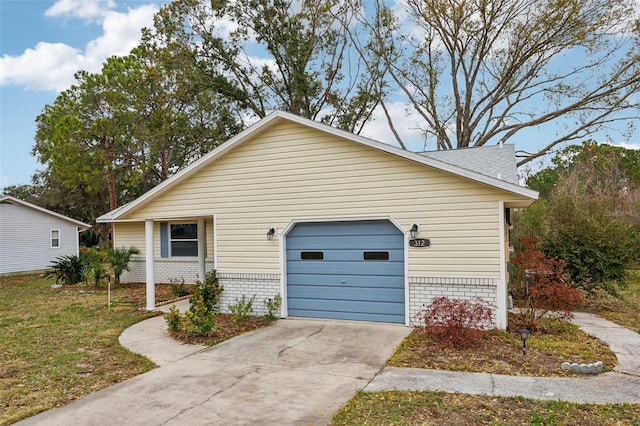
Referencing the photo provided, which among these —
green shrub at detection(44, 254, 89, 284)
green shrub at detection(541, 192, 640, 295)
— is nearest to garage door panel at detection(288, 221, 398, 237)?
green shrub at detection(541, 192, 640, 295)

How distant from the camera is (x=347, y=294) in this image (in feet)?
29.2

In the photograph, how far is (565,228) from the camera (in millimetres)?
10453

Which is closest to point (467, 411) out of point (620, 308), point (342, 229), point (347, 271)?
point (347, 271)

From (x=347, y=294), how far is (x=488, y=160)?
476 centimetres

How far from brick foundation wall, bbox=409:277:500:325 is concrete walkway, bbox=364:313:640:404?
2.11 meters

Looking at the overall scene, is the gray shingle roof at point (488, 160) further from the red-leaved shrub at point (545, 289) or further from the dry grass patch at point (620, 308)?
the dry grass patch at point (620, 308)

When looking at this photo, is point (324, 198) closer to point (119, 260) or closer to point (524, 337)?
point (524, 337)

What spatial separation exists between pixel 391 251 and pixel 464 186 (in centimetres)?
193

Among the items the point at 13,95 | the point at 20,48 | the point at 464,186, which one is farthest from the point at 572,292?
the point at 13,95

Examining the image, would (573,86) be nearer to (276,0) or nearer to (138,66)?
(276,0)

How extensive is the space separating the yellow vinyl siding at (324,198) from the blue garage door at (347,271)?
36cm

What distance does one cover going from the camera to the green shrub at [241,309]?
9039 millimetres

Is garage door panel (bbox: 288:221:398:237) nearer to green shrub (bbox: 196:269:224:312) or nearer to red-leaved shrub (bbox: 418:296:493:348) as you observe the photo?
red-leaved shrub (bbox: 418:296:493:348)

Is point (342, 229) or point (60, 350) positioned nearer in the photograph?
point (60, 350)
